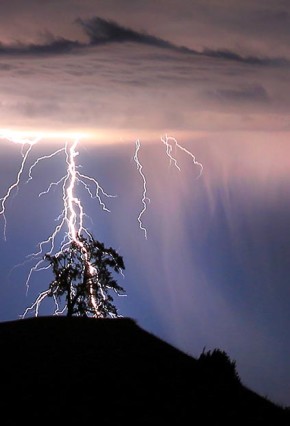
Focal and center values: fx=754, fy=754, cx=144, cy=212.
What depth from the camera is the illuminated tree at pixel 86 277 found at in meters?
23.8

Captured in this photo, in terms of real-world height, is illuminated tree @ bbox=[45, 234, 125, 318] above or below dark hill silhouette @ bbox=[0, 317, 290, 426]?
above

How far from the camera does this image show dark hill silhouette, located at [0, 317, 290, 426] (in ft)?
34.1

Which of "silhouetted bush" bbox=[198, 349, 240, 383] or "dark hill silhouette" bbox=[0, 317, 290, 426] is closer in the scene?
"dark hill silhouette" bbox=[0, 317, 290, 426]

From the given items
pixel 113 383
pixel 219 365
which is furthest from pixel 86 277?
pixel 113 383

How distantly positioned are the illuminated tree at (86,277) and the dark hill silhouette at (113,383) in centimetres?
727

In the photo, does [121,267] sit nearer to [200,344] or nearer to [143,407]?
[143,407]

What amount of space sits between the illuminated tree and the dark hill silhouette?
23.8 ft

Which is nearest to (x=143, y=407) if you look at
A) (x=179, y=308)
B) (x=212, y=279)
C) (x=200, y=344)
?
(x=200, y=344)

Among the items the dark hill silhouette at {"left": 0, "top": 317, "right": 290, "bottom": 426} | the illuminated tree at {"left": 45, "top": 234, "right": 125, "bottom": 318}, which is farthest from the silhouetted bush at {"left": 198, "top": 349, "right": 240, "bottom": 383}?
the illuminated tree at {"left": 45, "top": 234, "right": 125, "bottom": 318}

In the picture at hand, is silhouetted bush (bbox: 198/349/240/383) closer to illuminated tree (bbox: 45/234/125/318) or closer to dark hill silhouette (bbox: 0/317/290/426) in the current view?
dark hill silhouette (bbox: 0/317/290/426)

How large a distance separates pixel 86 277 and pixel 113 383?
1213 centimetres

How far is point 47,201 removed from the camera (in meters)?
185

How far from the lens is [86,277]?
23.9m

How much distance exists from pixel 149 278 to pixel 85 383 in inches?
6465
